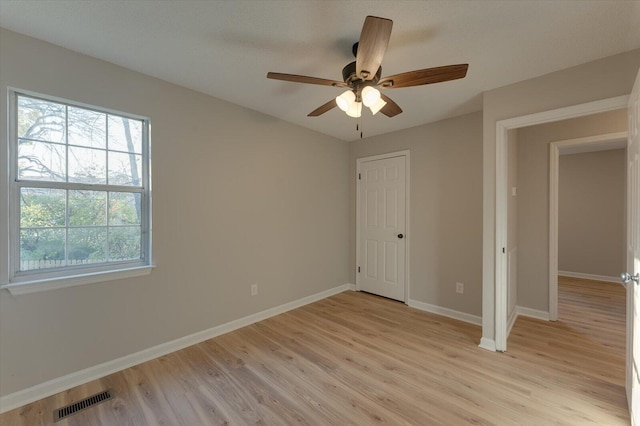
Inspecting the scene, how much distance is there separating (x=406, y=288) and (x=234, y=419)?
265 centimetres

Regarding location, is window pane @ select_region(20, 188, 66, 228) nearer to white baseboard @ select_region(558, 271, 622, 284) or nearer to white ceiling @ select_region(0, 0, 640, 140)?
white ceiling @ select_region(0, 0, 640, 140)

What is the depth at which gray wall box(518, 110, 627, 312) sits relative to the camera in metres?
3.08

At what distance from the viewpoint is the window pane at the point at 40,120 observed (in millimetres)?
1848

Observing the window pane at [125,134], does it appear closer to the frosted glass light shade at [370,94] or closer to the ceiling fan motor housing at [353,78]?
the ceiling fan motor housing at [353,78]

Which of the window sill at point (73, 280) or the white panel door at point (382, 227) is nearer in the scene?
the window sill at point (73, 280)

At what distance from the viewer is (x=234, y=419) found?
66.1 inches

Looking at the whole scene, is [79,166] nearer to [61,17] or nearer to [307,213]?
[61,17]

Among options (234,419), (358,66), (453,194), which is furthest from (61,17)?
(453,194)

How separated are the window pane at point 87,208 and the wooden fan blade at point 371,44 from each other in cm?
219

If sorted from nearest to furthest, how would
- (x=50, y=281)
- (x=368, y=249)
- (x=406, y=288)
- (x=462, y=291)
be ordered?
(x=50, y=281) < (x=462, y=291) < (x=406, y=288) < (x=368, y=249)

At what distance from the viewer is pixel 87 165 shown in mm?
2084

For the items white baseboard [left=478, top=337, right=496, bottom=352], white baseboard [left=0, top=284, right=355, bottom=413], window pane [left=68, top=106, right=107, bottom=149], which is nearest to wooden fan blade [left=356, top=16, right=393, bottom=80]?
window pane [left=68, top=106, right=107, bottom=149]

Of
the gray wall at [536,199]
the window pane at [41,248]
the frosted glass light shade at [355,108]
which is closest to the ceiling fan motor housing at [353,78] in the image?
the frosted glass light shade at [355,108]

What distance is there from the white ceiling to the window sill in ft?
5.44
